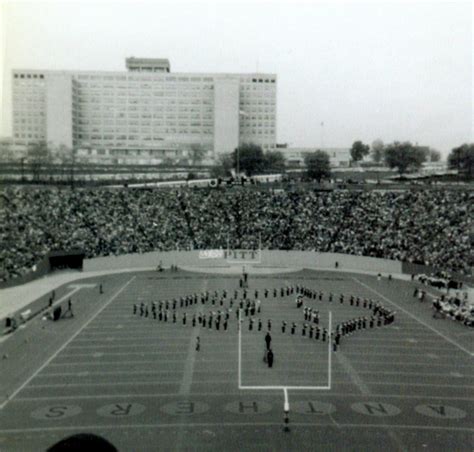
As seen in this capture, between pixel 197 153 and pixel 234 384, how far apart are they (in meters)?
135

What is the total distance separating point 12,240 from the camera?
54062mm

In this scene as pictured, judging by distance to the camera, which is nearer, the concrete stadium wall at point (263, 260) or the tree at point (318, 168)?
the concrete stadium wall at point (263, 260)

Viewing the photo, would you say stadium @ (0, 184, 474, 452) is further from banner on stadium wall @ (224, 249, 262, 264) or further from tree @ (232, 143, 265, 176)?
tree @ (232, 143, 265, 176)

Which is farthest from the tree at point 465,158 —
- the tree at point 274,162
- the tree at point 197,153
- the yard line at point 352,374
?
the yard line at point 352,374

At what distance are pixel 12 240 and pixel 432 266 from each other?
3436 cm

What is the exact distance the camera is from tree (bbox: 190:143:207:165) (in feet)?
505

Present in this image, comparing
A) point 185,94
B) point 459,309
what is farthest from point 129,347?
point 185,94

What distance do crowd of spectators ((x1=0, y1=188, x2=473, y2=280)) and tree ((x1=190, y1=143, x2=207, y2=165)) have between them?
79170 millimetres

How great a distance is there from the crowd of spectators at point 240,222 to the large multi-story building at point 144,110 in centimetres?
8967

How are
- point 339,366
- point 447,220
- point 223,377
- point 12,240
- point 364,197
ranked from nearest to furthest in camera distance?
point 223,377 → point 339,366 → point 12,240 → point 447,220 → point 364,197

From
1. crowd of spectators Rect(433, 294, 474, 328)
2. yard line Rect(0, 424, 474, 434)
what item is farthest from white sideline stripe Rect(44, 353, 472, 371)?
crowd of spectators Rect(433, 294, 474, 328)

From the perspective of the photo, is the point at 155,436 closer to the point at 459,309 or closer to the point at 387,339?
the point at 387,339

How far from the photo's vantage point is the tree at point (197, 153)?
154 metres

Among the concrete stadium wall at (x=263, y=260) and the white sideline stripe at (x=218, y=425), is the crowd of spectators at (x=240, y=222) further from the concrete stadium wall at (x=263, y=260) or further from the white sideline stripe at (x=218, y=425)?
the white sideline stripe at (x=218, y=425)
